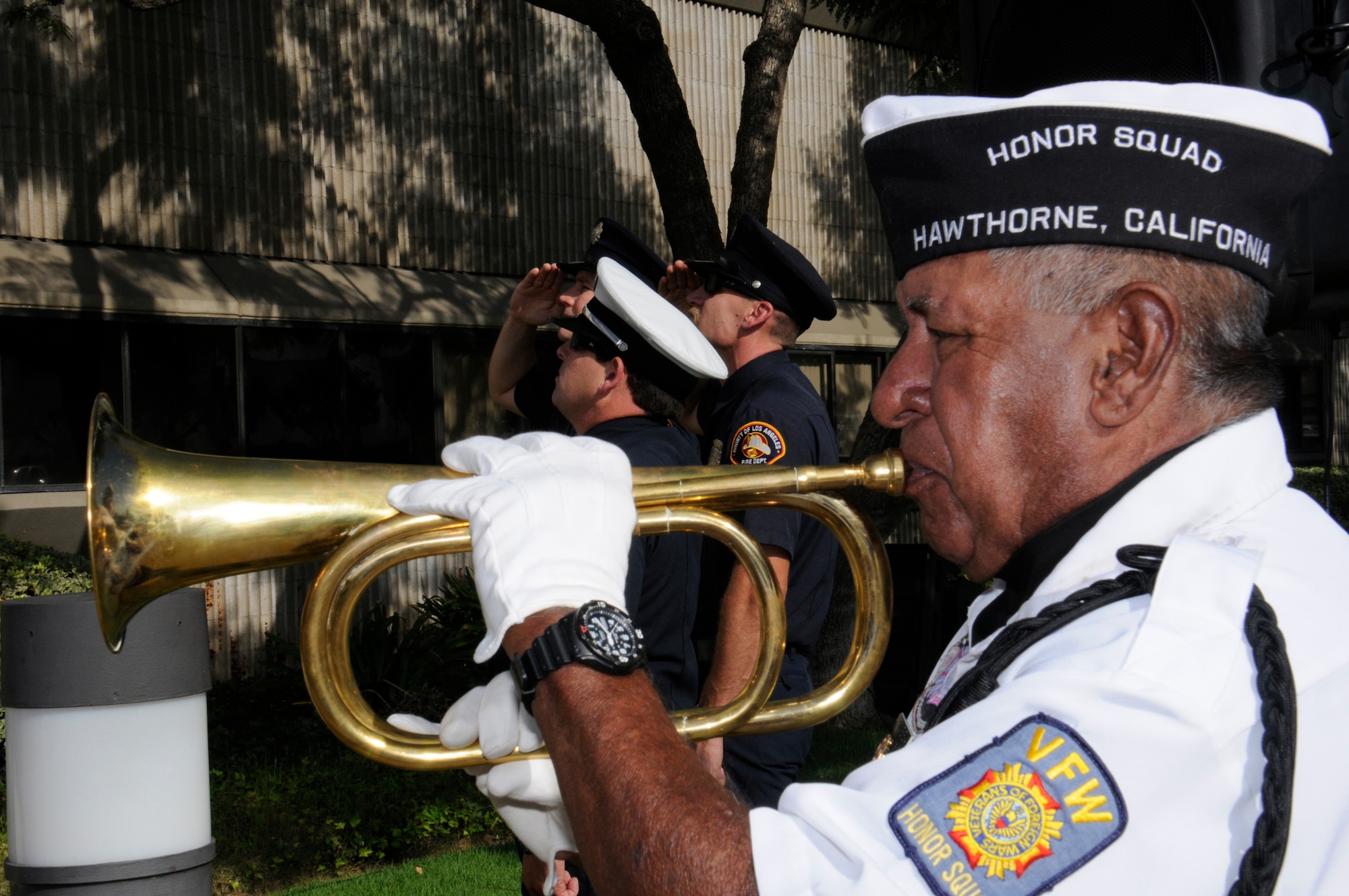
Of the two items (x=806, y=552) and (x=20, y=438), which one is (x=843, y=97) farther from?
(x=806, y=552)

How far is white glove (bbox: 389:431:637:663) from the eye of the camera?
144 centimetres

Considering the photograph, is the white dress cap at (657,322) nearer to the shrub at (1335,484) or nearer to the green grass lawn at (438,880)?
the green grass lawn at (438,880)

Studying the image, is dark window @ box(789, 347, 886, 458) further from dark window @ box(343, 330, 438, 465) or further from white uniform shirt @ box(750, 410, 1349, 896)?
white uniform shirt @ box(750, 410, 1349, 896)

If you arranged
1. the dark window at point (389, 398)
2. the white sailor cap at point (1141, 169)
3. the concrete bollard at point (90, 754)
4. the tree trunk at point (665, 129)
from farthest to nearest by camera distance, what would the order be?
the dark window at point (389, 398) < the tree trunk at point (665, 129) < the concrete bollard at point (90, 754) < the white sailor cap at point (1141, 169)

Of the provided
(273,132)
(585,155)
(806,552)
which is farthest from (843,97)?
(806,552)

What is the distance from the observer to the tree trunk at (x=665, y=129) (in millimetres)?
5785

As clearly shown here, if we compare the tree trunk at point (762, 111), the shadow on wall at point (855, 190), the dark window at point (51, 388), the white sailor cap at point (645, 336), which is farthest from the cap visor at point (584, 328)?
the shadow on wall at point (855, 190)

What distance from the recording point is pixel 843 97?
10867 mm

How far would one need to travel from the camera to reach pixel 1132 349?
1.23 m

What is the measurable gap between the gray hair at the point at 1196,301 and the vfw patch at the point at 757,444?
1.74 m

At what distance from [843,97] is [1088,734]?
34.7ft

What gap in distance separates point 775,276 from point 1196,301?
8.34 ft

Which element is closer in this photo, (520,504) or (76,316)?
(520,504)

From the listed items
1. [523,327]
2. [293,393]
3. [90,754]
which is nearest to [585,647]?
[90,754]
